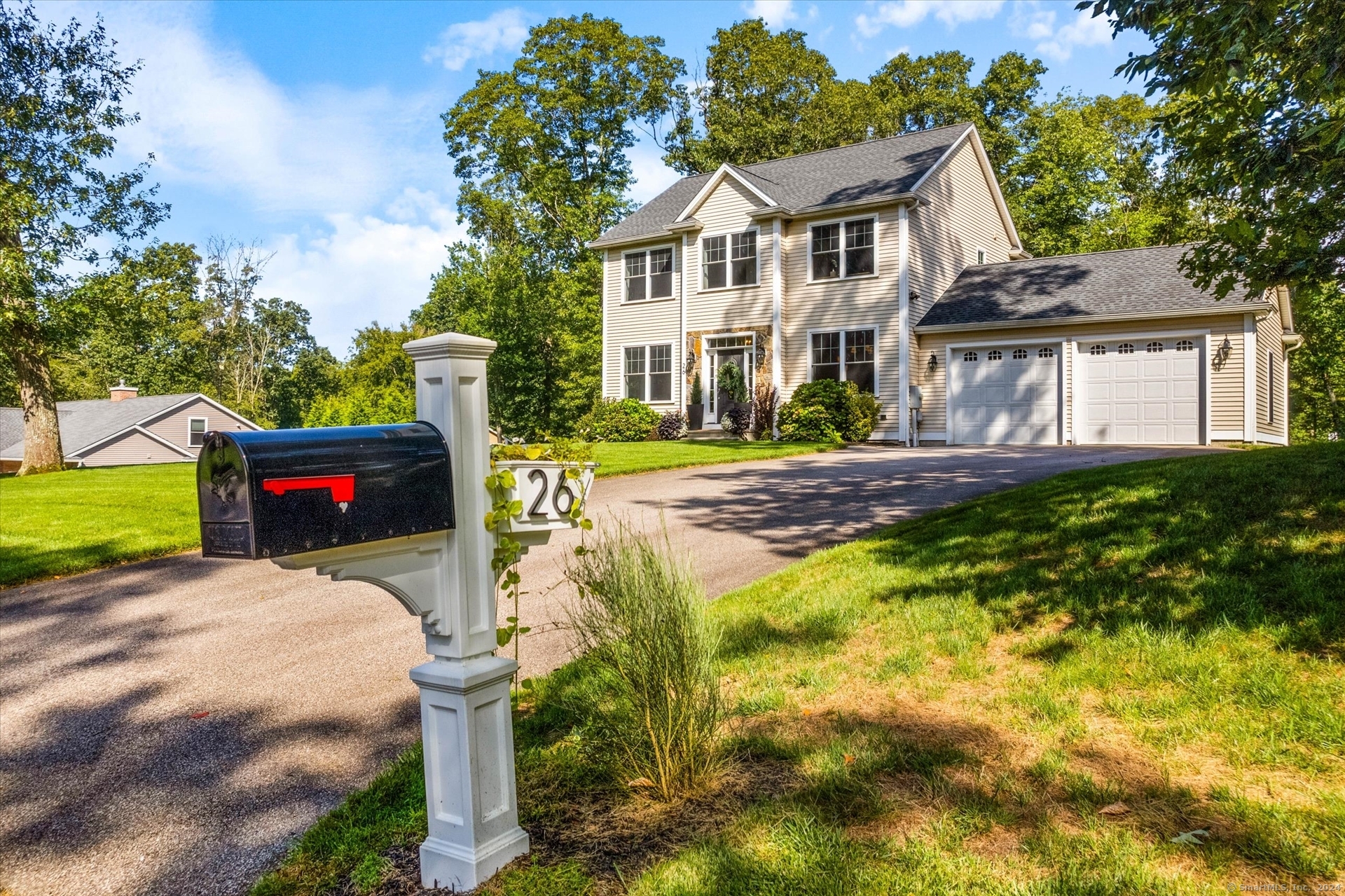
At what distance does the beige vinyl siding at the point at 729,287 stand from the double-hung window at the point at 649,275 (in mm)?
874

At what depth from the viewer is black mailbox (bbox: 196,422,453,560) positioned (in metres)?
1.91

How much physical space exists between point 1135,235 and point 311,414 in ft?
114

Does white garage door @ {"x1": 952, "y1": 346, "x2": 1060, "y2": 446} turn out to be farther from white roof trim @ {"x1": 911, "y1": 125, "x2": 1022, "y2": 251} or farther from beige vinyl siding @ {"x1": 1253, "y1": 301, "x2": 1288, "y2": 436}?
white roof trim @ {"x1": 911, "y1": 125, "x2": 1022, "y2": 251}

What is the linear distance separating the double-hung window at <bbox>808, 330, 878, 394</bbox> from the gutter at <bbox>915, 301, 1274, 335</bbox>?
1.28 meters

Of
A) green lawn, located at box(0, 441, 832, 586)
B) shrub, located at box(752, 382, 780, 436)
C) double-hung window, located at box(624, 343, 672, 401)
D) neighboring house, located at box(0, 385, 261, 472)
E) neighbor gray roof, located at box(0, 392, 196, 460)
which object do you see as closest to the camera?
green lawn, located at box(0, 441, 832, 586)

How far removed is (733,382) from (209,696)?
58.7ft

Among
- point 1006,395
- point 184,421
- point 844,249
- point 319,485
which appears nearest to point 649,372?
point 844,249

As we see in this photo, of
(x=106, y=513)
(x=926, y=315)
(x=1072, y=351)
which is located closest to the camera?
(x=106, y=513)

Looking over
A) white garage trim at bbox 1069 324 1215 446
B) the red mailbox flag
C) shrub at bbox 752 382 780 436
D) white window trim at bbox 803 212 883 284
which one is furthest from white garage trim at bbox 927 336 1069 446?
the red mailbox flag

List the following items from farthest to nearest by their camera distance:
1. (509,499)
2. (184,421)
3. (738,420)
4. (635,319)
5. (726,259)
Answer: (184,421) → (635,319) → (726,259) → (738,420) → (509,499)

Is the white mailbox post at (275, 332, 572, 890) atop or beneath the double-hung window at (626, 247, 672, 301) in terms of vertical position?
beneath

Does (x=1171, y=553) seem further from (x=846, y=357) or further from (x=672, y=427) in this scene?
(x=672, y=427)

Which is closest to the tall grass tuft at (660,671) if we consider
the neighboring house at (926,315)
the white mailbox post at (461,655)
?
the white mailbox post at (461,655)

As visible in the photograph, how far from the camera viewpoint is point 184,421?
4059 cm
